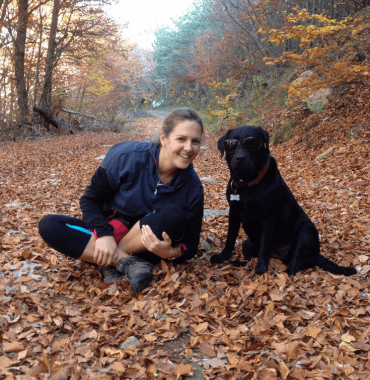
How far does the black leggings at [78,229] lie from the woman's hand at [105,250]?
13 cm

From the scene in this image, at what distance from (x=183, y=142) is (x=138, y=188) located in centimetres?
54

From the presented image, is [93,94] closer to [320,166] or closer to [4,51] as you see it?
[4,51]

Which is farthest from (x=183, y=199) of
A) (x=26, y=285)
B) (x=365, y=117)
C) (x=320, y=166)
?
(x=365, y=117)

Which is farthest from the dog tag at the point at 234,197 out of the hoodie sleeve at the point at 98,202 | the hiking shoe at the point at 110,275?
the hiking shoe at the point at 110,275

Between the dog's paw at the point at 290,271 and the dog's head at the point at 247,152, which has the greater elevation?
the dog's head at the point at 247,152

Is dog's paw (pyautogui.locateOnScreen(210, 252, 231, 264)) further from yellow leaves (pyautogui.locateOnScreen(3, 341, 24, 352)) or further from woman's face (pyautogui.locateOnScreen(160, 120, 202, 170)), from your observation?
yellow leaves (pyautogui.locateOnScreen(3, 341, 24, 352))

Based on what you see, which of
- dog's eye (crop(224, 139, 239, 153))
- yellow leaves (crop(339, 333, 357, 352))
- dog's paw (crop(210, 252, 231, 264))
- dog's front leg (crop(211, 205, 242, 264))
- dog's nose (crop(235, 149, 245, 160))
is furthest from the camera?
dog's paw (crop(210, 252, 231, 264))

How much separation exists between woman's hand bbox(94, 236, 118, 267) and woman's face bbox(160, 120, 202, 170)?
80cm

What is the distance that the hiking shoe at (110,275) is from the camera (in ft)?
8.95

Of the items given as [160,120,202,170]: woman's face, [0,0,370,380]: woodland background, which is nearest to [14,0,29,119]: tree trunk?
[0,0,370,380]: woodland background

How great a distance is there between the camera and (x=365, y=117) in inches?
266

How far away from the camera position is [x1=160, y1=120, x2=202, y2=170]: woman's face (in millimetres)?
2605

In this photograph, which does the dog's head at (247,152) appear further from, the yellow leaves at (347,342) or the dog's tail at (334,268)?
the yellow leaves at (347,342)

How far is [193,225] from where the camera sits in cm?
291
